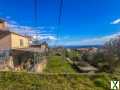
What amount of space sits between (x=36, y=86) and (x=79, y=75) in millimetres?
2155

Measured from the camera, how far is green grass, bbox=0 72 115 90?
29.9ft

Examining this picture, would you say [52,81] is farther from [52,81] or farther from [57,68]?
[57,68]

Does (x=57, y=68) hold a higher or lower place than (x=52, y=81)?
lower

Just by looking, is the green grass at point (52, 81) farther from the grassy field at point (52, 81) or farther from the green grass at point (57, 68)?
the green grass at point (57, 68)

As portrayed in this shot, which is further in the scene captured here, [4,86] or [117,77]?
[117,77]

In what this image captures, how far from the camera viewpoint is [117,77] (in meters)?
10.2

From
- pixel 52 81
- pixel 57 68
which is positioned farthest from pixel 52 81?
pixel 57 68

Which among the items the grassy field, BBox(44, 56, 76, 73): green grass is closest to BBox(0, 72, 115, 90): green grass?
the grassy field

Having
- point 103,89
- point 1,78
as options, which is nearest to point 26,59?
point 1,78

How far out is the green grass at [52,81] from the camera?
9.12m

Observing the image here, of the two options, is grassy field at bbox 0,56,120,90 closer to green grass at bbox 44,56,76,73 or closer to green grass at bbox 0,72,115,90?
green grass at bbox 0,72,115,90

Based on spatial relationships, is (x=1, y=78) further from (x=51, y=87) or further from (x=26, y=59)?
(x=26, y=59)

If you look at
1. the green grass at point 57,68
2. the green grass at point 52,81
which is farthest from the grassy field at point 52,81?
the green grass at point 57,68

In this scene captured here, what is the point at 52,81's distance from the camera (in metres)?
9.52
